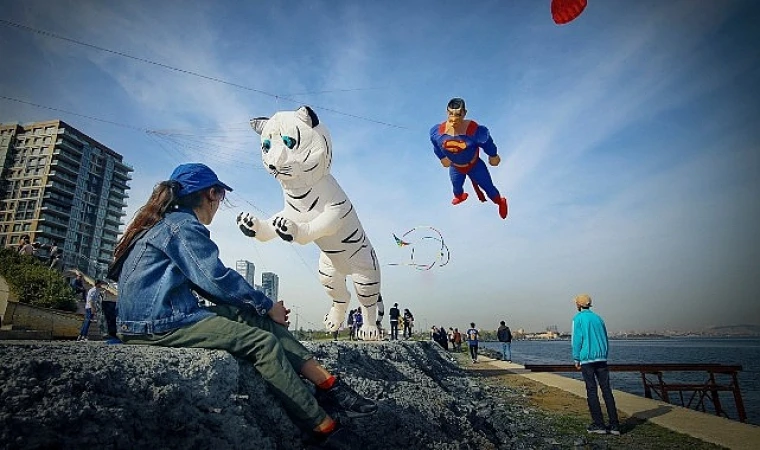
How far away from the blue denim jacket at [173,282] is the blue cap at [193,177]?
31 cm

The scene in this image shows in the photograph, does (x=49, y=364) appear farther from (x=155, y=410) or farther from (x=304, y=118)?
(x=304, y=118)

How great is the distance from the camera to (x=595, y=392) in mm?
4258

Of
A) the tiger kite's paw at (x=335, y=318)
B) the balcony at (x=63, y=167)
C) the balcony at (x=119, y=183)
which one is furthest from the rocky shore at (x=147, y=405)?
the balcony at (x=119, y=183)

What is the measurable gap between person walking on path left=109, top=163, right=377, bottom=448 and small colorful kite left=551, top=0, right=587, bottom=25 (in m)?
4.17

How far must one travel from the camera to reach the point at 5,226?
42.8 metres

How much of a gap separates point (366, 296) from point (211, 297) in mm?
4009

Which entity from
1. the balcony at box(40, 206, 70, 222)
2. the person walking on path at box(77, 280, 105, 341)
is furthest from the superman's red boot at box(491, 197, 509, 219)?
the balcony at box(40, 206, 70, 222)

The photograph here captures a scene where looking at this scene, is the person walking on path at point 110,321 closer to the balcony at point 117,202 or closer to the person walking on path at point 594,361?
the person walking on path at point 594,361

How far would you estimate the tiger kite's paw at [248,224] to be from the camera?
459 centimetres

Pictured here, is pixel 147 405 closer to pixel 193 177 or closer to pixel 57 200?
pixel 193 177

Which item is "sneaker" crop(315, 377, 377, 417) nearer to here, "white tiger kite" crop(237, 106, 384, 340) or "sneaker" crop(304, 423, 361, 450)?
"sneaker" crop(304, 423, 361, 450)

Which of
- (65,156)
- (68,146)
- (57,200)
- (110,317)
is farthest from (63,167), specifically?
(110,317)

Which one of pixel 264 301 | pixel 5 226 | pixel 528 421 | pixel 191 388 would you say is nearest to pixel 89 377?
pixel 191 388

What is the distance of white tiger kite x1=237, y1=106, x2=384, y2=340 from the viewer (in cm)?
471
